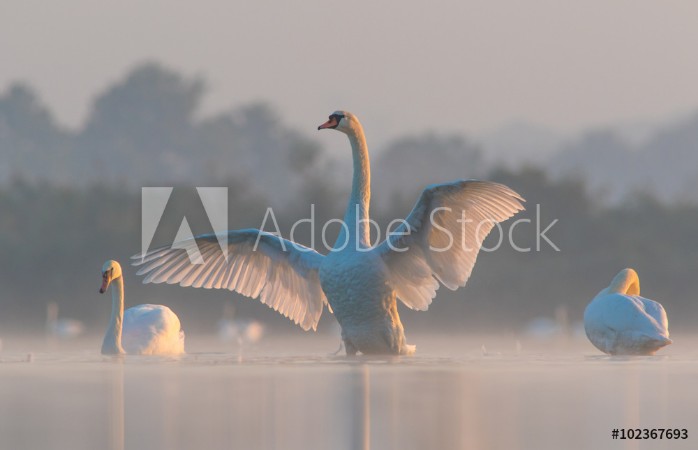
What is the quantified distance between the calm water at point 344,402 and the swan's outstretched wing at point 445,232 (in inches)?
30.8

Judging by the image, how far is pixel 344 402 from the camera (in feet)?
30.6

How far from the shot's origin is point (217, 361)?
13516mm

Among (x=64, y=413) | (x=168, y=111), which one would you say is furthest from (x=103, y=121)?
(x=64, y=413)

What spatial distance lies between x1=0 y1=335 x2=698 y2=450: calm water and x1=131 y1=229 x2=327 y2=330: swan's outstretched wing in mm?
628

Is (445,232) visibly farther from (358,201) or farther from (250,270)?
(250,270)

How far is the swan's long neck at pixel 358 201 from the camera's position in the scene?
12.6 metres

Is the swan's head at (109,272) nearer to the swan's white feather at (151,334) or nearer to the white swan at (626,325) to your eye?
the swan's white feather at (151,334)

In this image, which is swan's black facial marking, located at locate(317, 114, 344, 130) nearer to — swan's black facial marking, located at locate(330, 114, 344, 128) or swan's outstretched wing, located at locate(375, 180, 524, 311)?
swan's black facial marking, located at locate(330, 114, 344, 128)

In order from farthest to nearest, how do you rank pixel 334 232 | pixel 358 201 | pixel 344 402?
pixel 334 232
pixel 358 201
pixel 344 402

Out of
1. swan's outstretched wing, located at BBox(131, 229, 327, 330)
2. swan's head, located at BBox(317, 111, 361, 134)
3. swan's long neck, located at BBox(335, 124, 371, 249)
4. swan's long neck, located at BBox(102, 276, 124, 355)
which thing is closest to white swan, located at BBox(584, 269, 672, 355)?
swan's long neck, located at BBox(335, 124, 371, 249)

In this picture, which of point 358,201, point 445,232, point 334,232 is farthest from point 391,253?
point 334,232

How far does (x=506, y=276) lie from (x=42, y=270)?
846 cm

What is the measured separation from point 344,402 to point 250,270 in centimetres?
516

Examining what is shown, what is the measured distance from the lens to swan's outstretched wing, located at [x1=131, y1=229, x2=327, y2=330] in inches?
549
